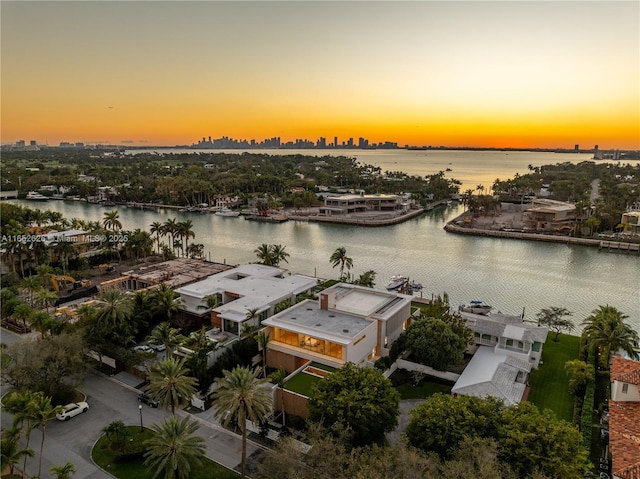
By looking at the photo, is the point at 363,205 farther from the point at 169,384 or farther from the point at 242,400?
the point at 242,400

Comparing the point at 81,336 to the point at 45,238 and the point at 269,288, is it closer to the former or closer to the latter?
the point at 269,288

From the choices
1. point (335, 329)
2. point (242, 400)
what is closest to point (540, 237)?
point (335, 329)

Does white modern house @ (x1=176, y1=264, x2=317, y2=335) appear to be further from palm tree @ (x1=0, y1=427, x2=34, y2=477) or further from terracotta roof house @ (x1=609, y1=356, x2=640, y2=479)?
terracotta roof house @ (x1=609, y1=356, x2=640, y2=479)

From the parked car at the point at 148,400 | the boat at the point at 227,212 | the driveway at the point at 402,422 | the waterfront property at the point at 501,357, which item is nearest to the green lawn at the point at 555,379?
the waterfront property at the point at 501,357

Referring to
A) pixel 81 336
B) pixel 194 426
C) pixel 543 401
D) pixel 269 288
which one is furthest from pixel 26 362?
pixel 543 401

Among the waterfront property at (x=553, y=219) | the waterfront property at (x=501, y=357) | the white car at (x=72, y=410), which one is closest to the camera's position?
the white car at (x=72, y=410)

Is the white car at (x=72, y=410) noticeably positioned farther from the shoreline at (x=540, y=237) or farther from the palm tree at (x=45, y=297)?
the shoreline at (x=540, y=237)
